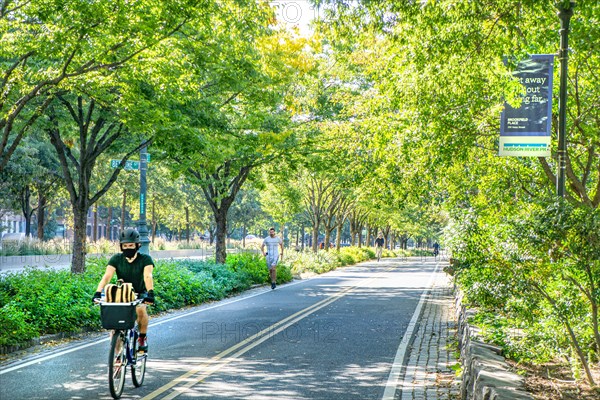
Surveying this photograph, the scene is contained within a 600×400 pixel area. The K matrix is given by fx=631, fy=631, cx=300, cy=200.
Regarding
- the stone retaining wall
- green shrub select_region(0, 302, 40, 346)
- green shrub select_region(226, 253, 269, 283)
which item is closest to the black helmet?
green shrub select_region(0, 302, 40, 346)

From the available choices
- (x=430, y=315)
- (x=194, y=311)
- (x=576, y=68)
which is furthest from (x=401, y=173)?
(x=194, y=311)

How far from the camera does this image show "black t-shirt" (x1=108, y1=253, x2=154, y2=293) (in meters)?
7.55

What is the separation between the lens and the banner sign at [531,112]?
30.9 feet

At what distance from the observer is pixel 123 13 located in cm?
1062

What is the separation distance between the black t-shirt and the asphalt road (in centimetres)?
128

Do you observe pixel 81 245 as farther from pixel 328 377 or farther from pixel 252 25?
pixel 328 377

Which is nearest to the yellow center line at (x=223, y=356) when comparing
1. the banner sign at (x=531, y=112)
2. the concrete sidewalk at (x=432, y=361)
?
the concrete sidewalk at (x=432, y=361)

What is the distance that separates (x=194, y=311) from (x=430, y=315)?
5.88 metres

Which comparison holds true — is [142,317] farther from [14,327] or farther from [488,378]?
[488,378]

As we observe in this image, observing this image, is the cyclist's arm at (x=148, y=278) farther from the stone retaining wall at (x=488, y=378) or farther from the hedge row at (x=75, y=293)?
the stone retaining wall at (x=488, y=378)

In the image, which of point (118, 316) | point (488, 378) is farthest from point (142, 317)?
point (488, 378)

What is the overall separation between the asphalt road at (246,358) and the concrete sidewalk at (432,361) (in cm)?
32

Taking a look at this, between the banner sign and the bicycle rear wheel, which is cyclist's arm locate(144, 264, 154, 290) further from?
the banner sign

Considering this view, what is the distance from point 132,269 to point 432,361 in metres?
→ 4.86
